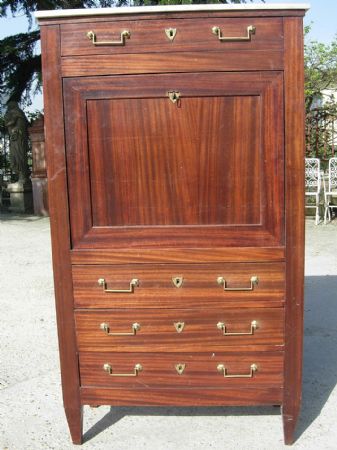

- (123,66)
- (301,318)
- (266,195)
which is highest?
(123,66)

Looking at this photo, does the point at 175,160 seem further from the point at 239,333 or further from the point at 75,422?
the point at 75,422

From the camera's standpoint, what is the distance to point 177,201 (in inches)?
88.8

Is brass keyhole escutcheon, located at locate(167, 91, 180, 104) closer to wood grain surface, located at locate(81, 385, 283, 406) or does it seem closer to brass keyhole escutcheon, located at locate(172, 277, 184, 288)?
brass keyhole escutcheon, located at locate(172, 277, 184, 288)

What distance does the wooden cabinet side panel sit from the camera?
7.09ft

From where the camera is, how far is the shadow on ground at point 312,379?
2.76 meters

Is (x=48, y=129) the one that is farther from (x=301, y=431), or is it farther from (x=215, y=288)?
(x=301, y=431)

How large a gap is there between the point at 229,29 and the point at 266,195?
0.68m

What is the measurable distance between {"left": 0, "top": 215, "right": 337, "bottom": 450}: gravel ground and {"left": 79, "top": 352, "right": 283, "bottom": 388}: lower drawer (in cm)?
33

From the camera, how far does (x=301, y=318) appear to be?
2.31 metres

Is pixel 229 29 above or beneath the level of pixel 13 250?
above

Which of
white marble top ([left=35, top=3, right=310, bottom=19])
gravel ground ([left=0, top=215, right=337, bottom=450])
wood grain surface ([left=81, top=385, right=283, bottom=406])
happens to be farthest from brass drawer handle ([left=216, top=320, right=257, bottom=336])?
white marble top ([left=35, top=3, right=310, bottom=19])

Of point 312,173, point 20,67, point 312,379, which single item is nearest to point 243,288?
point 312,379

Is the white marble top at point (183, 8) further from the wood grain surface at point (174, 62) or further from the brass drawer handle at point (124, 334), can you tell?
the brass drawer handle at point (124, 334)

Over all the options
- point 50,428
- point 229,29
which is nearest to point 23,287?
point 50,428
